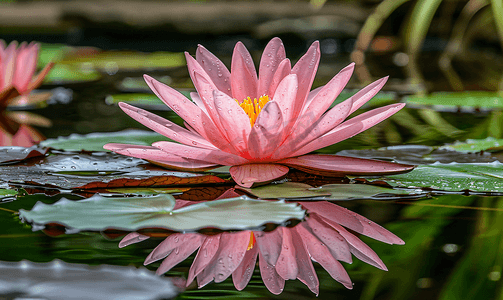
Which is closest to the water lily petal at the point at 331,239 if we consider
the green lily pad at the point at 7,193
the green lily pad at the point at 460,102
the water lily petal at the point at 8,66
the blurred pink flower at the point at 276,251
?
the blurred pink flower at the point at 276,251

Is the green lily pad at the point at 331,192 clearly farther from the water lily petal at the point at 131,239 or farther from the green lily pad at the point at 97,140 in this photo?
the green lily pad at the point at 97,140

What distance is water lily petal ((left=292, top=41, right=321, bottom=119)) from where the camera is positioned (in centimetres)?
96

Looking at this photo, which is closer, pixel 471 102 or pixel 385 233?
pixel 385 233

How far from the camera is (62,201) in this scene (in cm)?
78

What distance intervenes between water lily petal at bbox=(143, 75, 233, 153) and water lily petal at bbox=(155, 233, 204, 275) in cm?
23

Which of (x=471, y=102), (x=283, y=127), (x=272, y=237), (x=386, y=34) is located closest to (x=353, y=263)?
(x=272, y=237)

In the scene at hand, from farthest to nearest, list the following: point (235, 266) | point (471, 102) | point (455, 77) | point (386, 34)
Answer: point (386, 34) → point (455, 77) → point (471, 102) → point (235, 266)

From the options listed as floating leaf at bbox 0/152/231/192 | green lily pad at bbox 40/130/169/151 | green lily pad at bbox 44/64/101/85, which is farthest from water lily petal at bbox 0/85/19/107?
green lily pad at bbox 44/64/101/85

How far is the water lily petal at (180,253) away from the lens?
2.13 ft

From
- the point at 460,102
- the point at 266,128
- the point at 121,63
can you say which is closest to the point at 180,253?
the point at 266,128

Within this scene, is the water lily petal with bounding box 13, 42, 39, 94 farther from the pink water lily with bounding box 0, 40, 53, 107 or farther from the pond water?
the pond water

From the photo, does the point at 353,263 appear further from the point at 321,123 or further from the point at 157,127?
the point at 157,127

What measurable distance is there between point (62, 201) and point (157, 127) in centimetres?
23

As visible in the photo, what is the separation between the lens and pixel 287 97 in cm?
91
